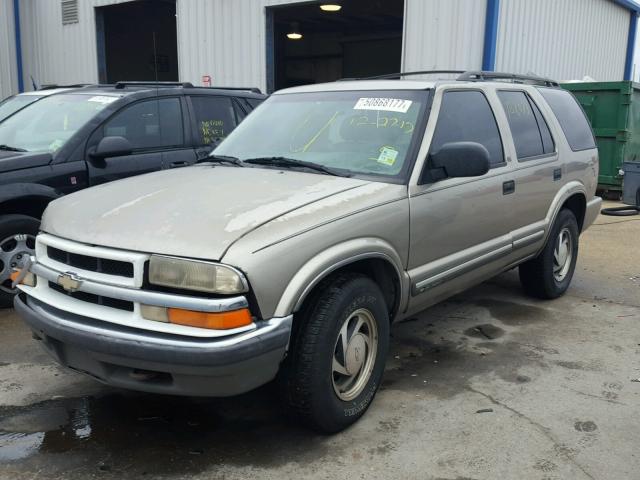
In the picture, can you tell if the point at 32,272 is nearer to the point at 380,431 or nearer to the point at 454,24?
the point at 380,431

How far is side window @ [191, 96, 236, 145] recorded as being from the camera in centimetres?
622

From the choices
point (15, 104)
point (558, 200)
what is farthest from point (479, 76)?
point (15, 104)

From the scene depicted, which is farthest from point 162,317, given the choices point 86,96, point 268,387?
point 86,96

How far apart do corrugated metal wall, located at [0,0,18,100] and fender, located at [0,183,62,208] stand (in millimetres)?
11241

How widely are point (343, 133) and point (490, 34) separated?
6.77m

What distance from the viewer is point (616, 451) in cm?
310

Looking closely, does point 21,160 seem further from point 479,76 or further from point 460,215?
point 479,76

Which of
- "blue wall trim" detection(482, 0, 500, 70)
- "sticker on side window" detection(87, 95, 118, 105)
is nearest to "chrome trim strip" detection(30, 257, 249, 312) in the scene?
"sticker on side window" detection(87, 95, 118, 105)

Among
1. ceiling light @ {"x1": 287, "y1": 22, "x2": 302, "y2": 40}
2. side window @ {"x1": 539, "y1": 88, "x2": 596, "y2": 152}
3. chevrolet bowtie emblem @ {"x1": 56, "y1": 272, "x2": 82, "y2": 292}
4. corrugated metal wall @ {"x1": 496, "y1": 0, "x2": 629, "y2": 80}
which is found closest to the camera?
chevrolet bowtie emblem @ {"x1": 56, "y1": 272, "x2": 82, "y2": 292}

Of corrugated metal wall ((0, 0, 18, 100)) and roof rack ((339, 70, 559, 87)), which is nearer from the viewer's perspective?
roof rack ((339, 70, 559, 87))

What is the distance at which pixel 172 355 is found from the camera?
2600mm

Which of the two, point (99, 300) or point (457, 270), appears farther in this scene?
point (457, 270)

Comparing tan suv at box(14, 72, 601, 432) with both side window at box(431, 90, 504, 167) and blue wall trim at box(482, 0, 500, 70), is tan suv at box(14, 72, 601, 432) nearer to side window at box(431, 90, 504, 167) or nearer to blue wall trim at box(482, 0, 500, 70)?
side window at box(431, 90, 504, 167)

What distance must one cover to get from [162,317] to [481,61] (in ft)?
27.8
